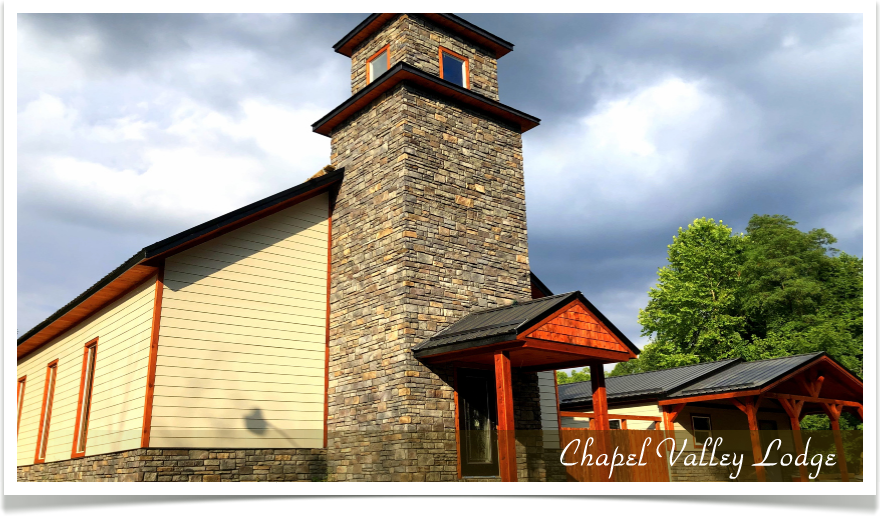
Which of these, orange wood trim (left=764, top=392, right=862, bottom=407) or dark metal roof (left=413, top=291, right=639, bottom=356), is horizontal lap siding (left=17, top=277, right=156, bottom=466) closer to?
dark metal roof (left=413, top=291, right=639, bottom=356)

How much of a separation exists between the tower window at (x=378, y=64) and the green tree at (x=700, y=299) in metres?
21.3

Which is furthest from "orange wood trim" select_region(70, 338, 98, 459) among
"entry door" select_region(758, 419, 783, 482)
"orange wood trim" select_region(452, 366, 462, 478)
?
"entry door" select_region(758, 419, 783, 482)

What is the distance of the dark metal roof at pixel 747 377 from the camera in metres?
14.8

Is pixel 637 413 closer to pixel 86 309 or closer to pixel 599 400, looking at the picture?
pixel 599 400

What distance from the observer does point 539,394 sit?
504 inches

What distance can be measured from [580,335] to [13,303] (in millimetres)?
8550

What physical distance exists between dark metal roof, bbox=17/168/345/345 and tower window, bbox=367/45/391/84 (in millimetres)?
2373

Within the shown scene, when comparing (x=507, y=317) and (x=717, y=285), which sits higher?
(x=717, y=285)

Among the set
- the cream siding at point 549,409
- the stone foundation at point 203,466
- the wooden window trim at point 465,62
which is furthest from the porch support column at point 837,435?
the stone foundation at point 203,466

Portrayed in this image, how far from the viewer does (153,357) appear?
1044 cm

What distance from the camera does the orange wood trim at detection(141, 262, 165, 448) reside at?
33.1ft

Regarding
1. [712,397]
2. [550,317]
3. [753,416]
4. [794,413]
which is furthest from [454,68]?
[794,413]
